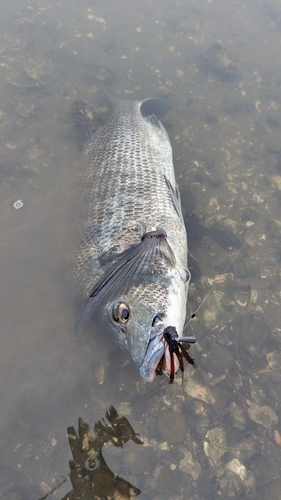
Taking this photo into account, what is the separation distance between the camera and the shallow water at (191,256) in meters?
3.84

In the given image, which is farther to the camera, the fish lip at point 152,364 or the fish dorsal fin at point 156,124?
the fish dorsal fin at point 156,124

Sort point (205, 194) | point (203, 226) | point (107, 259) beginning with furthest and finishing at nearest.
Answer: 1. point (205, 194)
2. point (203, 226)
3. point (107, 259)

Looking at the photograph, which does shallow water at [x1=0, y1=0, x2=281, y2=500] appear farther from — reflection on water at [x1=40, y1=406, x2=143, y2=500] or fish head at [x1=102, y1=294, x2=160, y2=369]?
fish head at [x1=102, y1=294, x2=160, y2=369]

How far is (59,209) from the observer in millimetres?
5969

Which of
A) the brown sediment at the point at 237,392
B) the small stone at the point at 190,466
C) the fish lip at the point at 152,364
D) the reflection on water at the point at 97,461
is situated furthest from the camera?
the brown sediment at the point at 237,392

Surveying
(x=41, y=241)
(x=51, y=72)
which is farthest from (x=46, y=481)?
(x=51, y=72)

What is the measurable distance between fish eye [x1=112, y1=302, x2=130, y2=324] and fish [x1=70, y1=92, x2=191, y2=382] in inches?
0.5

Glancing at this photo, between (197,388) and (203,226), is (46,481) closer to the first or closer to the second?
(197,388)

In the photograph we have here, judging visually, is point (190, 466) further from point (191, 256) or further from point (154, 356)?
point (191, 256)

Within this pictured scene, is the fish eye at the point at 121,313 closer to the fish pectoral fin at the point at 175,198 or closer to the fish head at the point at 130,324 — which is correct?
the fish head at the point at 130,324

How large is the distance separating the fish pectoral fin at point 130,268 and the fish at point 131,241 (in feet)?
0.04

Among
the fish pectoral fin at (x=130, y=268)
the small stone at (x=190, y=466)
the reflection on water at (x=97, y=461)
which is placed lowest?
the reflection on water at (x=97, y=461)

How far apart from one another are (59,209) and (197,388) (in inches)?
156

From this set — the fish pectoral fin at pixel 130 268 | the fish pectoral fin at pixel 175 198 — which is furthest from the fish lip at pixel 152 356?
the fish pectoral fin at pixel 175 198
